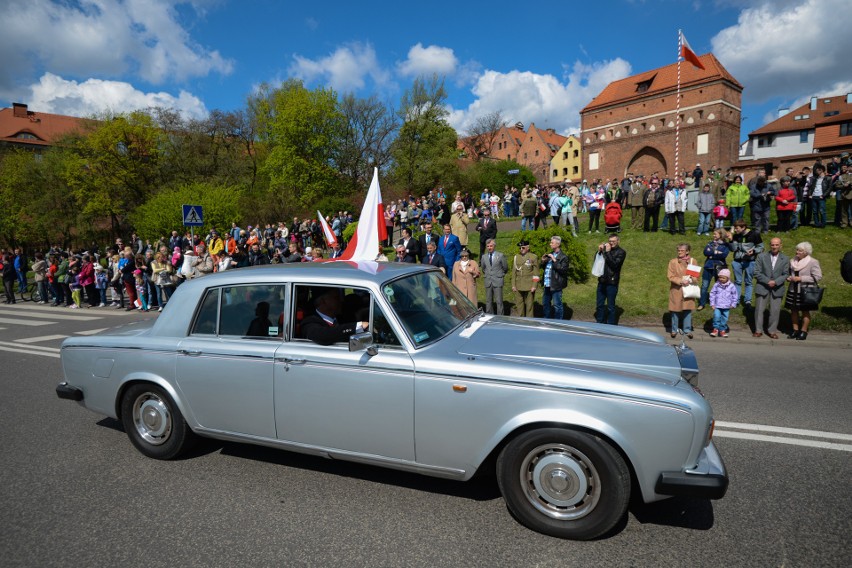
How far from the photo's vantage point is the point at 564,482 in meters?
3.09

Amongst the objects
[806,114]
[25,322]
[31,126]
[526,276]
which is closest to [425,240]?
[526,276]

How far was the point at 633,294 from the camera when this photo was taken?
12.7 meters

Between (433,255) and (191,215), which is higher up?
(191,215)

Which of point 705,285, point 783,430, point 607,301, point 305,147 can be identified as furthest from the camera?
point 305,147

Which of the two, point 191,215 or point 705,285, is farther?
point 191,215

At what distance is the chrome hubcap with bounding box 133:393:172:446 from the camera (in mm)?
4391

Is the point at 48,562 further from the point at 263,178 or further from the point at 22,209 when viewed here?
the point at 22,209

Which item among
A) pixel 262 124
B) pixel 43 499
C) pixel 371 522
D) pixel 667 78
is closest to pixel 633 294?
pixel 371 522

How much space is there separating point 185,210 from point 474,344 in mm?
16145

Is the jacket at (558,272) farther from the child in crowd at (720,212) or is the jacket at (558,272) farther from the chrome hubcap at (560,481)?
the child in crowd at (720,212)

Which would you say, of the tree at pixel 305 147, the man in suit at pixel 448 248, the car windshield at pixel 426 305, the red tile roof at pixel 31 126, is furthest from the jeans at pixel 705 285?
the red tile roof at pixel 31 126

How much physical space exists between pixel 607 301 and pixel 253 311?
28.1 ft

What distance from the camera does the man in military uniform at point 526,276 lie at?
36.4 ft

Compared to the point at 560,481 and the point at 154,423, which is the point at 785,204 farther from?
the point at 154,423
